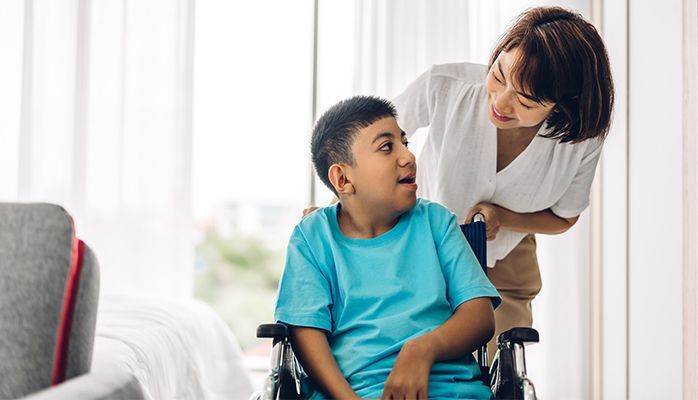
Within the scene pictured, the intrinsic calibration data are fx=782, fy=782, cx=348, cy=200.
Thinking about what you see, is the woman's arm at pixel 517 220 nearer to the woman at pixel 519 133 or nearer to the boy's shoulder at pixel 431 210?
the woman at pixel 519 133

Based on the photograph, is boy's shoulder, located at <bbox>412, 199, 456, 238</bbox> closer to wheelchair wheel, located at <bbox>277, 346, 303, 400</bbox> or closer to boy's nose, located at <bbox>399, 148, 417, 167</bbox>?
boy's nose, located at <bbox>399, 148, 417, 167</bbox>

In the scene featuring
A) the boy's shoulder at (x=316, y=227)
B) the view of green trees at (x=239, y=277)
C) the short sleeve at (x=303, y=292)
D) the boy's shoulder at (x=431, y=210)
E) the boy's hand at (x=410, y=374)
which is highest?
the boy's shoulder at (x=431, y=210)

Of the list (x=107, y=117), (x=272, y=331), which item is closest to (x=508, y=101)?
(x=272, y=331)

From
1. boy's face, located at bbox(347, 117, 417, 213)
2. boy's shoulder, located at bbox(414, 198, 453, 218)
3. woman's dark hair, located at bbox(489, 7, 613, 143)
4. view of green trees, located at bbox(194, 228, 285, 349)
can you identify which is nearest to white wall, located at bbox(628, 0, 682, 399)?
woman's dark hair, located at bbox(489, 7, 613, 143)

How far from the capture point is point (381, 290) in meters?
1.47

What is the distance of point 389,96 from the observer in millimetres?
3480

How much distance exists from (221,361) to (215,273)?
4849 mm

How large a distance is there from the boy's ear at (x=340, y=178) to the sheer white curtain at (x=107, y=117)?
2.18 m

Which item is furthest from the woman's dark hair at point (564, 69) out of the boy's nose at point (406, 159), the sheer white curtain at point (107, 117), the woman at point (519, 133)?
the sheer white curtain at point (107, 117)

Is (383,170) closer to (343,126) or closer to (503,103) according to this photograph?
(343,126)

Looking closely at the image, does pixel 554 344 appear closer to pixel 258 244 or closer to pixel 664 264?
pixel 664 264

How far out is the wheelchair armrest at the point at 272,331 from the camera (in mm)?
1361

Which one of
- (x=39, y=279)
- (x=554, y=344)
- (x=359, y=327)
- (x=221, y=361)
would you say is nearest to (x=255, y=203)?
(x=554, y=344)

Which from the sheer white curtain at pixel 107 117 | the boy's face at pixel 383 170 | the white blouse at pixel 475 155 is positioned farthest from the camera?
the sheer white curtain at pixel 107 117
